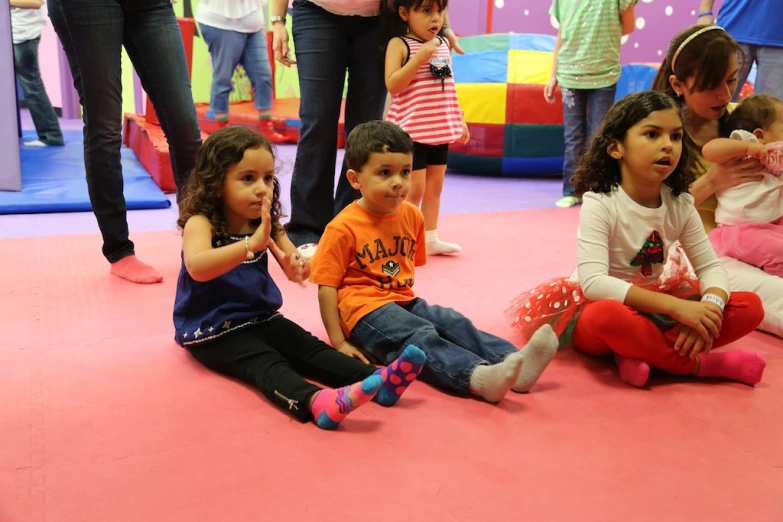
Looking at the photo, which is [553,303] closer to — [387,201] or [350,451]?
[387,201]

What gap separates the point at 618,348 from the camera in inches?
67.5

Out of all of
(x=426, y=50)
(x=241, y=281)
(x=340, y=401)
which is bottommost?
(x=340, y=401)

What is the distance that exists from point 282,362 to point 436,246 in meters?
1.29

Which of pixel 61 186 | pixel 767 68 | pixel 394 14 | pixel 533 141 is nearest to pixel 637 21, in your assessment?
pixel 533 141

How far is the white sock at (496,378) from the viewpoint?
1.54 meters

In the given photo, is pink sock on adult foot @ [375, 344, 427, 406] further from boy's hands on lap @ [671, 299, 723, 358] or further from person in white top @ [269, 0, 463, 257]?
person in white top @ [269, 0, 463, 257]

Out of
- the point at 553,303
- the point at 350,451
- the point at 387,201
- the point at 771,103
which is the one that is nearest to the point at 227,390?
the point at 350,451

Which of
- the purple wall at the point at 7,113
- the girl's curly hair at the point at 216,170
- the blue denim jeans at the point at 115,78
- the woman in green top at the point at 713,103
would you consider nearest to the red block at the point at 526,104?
the woman in green top at the point at 713,103

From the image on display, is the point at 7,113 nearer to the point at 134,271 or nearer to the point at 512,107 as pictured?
the point at 134,271

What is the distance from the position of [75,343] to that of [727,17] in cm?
319

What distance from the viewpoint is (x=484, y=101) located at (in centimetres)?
466

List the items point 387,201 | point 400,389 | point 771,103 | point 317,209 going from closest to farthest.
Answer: point 400,389 < point 387,201 < point 771,103 < point 317,209

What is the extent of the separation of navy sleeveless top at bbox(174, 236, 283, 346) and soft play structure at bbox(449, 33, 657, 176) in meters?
3.18

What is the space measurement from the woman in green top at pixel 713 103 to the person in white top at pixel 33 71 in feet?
14.6
